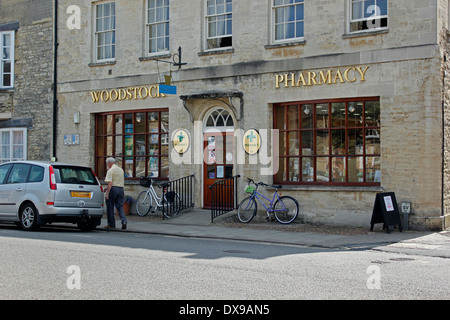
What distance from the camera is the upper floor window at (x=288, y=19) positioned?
17188 mm

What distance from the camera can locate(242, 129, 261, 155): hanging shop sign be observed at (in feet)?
57.7

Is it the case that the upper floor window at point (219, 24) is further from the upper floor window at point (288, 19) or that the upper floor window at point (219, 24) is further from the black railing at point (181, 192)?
the black railing at point (181, 192)

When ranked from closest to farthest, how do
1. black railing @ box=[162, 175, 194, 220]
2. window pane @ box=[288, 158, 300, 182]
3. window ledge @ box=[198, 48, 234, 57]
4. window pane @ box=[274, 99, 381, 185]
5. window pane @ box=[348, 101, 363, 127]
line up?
window pane @ box=[274, 99, 381, 185] < window pane @ box=[348, 101, 363, 127] < window pane @ box=[288, 158, 300, 182] < window ledge @ box=[198, 48, 234, 57] < black railing @ box=[162, 175, 194, 220]

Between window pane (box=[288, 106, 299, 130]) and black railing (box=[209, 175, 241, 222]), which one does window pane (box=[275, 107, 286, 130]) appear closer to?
window pane (box=[288, 106, 299, 130])

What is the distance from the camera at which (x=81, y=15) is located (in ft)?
70.9

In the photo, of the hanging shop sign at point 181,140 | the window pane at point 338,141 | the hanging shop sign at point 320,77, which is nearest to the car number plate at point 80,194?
the hanging shop sign at point 181,140

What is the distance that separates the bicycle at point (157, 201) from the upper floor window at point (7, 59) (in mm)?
7672

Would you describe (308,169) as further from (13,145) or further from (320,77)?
(13,145)

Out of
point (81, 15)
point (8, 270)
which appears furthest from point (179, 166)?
point (8, 270)

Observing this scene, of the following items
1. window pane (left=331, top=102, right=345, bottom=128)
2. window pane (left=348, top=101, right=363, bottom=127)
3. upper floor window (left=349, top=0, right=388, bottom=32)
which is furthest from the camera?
window pane (left=331, top=102, right=345, bottom=128)

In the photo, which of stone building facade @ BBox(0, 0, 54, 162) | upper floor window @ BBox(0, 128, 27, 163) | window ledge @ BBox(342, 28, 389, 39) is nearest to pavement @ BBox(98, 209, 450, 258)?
window ledge @ BBox(342, 28, 389, 39)

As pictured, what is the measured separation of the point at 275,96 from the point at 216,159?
2.79 meters

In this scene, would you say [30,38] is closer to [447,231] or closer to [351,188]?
[351,188]

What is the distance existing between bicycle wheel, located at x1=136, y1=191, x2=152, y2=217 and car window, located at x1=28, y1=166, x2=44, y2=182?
16.2 feet
